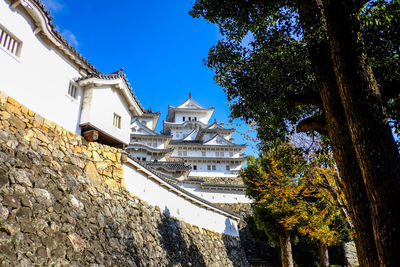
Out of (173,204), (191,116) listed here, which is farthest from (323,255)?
(191,116)

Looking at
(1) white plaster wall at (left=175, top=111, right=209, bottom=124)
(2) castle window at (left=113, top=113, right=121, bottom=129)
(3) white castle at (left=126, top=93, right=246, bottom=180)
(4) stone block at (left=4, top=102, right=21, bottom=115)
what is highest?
(1) white plaster wall at (left=175, top=111, right=209, bottom=124)

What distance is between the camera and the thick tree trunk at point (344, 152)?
4703 mm

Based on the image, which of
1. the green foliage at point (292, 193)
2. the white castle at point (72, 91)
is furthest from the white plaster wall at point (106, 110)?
the green foliage at point (292, 193)

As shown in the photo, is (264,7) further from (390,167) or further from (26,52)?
(26,52)

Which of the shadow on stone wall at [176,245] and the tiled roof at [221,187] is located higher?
the tiled roof at [221,187]

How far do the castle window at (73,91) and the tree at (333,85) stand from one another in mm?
5743

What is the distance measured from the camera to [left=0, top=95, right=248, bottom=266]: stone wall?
6.03m

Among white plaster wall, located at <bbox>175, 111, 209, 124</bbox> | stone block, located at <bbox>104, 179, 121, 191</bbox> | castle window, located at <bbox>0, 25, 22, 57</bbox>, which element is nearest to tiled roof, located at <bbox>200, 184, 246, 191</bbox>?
stone block, located at <bbox>104, 179, 121, 191</bbox>

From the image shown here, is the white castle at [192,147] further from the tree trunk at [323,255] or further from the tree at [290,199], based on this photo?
the tree trunk at [323,255]

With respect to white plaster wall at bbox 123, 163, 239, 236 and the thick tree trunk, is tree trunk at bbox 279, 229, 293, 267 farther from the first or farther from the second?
the thick tree trunk

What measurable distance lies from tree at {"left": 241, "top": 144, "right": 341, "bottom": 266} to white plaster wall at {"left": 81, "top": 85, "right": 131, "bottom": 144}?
6874 millimetres

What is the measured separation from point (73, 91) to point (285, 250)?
16837mm

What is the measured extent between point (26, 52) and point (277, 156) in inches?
373

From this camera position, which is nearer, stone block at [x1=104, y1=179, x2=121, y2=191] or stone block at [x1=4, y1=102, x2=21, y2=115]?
stone block at [x1=4, y1=102, x2=21, y2=115]
